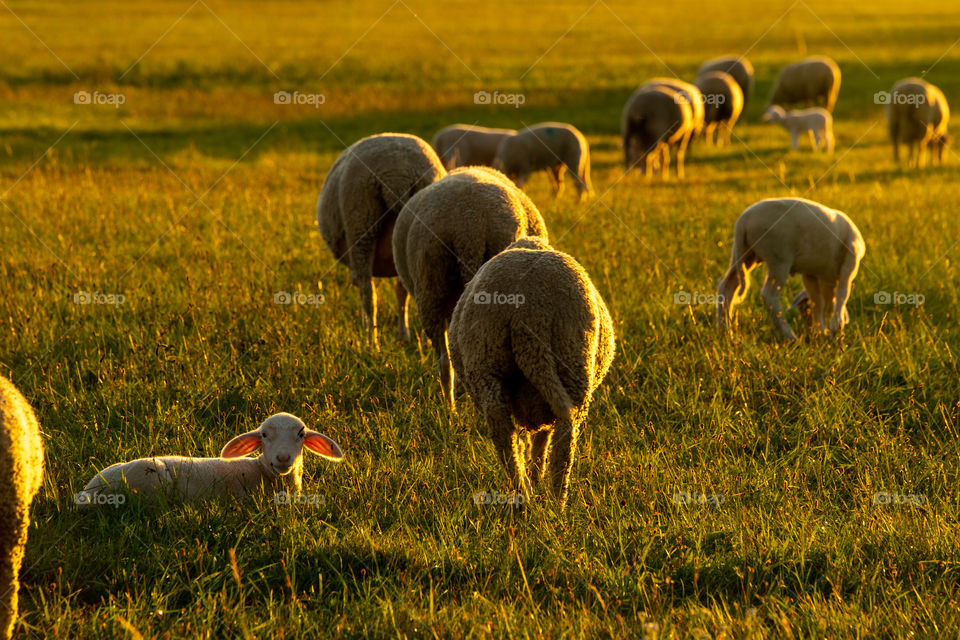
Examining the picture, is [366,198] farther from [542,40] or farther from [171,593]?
[542,40]

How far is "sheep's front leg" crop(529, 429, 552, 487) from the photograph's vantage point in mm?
4375

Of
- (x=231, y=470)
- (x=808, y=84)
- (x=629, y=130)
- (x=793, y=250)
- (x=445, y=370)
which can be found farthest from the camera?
(x=808, y=84)

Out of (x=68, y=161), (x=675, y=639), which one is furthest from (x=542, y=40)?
(x=675, y=639)

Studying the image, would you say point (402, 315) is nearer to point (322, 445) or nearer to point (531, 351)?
point (322, 445)

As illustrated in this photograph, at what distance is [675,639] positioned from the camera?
10.5ft

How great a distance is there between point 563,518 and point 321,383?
2165 mm

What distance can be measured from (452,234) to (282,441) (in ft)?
4.85

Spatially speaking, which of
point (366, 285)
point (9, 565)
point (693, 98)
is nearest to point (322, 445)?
point (9, 565)

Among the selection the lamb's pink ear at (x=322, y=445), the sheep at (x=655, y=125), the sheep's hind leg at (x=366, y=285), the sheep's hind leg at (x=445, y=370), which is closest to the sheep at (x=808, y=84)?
the sheep at (x=655, y=125)

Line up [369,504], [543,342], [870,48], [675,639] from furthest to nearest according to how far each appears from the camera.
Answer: [870,48] → [369,504] → [543,342] → [675,639]

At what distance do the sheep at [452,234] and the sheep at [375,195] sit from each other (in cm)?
95

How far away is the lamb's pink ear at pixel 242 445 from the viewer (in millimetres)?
4414

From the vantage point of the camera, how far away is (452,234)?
5156 millimetres

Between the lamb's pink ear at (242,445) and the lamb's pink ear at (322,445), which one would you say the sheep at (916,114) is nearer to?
the lamb's pink ear at (322,445)
